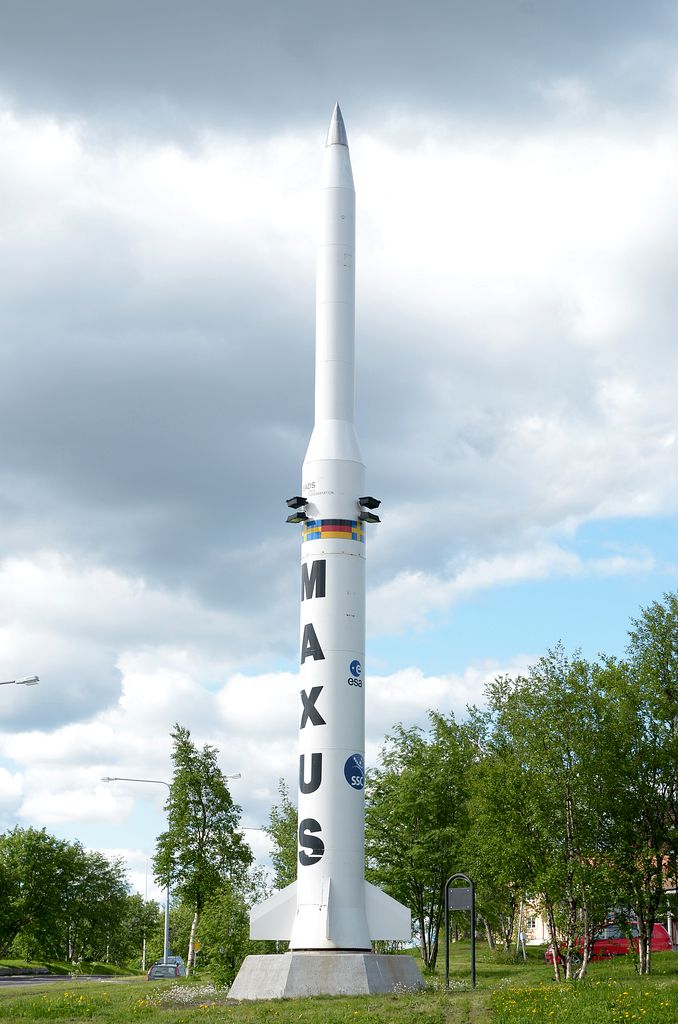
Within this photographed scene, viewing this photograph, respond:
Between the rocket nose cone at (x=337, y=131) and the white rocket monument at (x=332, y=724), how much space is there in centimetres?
560

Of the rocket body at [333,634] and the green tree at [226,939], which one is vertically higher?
the rocket body at [333,634]

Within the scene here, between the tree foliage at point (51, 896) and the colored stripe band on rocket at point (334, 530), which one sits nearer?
the colored stripe band on rocket at point (334, 530)

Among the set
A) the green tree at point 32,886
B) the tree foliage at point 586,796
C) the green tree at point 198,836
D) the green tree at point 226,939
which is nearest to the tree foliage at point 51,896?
the green tree at point 32,886

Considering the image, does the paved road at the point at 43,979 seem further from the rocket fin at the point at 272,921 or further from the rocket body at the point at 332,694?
the rocket body at the point at 332,694

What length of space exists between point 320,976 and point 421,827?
1970cm

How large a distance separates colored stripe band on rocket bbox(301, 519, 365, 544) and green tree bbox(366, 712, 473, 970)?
59.2 ft

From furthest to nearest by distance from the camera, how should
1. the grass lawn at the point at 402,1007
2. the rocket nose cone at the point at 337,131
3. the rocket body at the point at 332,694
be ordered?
the rocket nose cone at the point at 337,131, the rocket body at the point at 332,694, the grass lawn at the point at 402,1007

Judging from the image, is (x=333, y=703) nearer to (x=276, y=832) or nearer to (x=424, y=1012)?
(x=424, y=1012)

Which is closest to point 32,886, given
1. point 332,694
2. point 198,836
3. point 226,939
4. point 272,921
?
point 198,836

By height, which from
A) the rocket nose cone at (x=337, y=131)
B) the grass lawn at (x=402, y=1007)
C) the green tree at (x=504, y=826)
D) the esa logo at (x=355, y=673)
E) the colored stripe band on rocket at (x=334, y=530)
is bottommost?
the grass lawn at (x=402, y=1007)

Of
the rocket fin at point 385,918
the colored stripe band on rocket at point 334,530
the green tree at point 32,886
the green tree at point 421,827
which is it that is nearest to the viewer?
the rocket fin at point 385,918

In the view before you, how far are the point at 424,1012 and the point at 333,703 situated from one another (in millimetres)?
9004

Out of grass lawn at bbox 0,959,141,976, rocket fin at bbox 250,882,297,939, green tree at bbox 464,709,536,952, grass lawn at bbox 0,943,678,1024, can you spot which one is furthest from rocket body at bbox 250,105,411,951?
grass lawn at bbox 0,959,141,976

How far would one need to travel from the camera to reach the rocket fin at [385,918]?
3005 centimetres
